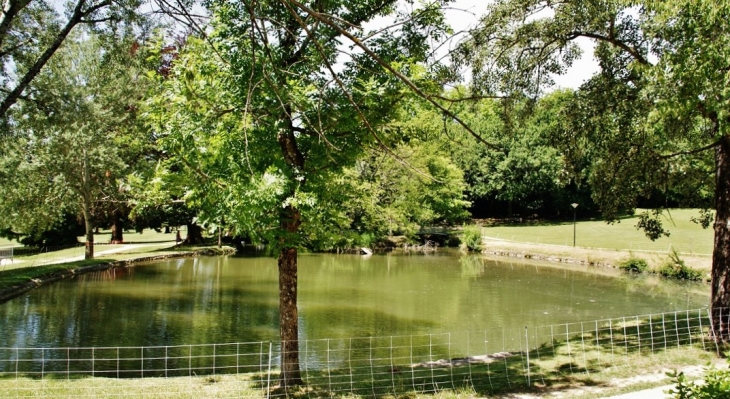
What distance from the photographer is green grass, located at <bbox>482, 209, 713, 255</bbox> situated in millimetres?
34219

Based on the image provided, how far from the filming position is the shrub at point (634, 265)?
93.5ft

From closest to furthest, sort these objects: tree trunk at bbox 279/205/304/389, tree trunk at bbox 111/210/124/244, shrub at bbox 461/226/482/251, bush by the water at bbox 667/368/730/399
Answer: bush by the water at bbox 667/368/730/399
tree trunk at bbox 279/205/304/389
tree trunk at bbox 111/210/124/244
shrub at bbox 461/226/482/251

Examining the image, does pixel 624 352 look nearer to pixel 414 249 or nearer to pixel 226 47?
pixel 226 47

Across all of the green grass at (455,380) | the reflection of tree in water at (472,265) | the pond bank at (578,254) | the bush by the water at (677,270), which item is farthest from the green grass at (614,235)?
the green grass at (455,380)

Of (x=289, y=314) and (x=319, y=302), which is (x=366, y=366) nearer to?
(x=289, y=314)

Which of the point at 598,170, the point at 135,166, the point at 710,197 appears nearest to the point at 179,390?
the point at 598,170

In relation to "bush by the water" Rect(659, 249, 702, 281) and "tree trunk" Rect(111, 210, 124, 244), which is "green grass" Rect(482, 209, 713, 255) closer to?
"bush by the water" Rect(659, 249, 702, 281)

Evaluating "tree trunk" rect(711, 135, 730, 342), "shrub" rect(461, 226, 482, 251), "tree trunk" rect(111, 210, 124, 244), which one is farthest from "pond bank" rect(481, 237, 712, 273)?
"tree trunk" rect(111, 210, 124, 244)

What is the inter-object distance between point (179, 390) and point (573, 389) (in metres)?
6.37

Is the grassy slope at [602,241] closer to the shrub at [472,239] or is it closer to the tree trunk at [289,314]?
the shrub at [472,239]

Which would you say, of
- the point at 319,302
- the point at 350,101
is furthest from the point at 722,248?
the point at 319,302

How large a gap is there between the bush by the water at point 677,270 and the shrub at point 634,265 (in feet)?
3.17

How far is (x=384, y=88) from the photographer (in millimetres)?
7918

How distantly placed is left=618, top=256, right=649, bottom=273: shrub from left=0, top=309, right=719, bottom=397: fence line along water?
15418 millimetres
